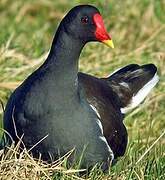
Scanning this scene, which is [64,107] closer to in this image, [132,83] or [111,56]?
[132,83]

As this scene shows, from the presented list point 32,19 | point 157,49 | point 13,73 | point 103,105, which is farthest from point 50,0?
point 103,105

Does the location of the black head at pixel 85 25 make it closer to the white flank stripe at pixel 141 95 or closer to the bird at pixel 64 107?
the bird at pixel 64 107

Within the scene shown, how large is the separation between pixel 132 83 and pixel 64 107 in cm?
153

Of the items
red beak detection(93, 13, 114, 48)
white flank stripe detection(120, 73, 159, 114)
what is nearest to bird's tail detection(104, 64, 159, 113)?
white flank stripe detection(120, 73, 159, 114)

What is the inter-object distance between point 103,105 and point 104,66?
2.05m

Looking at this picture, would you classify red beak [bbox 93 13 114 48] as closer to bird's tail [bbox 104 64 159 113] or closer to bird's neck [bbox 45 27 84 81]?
bird's neck [bbox 45 27 84 81]

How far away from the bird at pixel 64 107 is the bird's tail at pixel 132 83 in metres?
0.76

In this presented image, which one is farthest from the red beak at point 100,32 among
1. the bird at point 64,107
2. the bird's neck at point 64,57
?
the bird's neck at point 64,57

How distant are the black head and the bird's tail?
99 cm

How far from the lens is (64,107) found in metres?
5.55

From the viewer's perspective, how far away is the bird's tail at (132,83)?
6.70 m

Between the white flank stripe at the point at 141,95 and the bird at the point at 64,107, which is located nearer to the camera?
the bird at the point at 64,107

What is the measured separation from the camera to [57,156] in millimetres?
5594

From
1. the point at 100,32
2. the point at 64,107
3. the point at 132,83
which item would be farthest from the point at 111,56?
the point at 64,107
